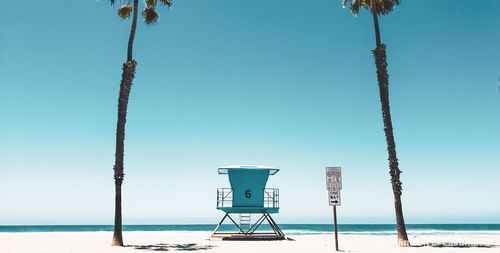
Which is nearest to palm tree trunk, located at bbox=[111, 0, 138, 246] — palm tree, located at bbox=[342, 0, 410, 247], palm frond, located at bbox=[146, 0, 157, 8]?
palm frond, located at bbox=[146, 0, 157, 8]

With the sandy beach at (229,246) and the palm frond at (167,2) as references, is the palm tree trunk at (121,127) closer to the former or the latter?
the sandy beach at (229,246)

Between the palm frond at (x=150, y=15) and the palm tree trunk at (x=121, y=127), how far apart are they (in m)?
1.24

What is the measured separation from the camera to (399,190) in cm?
1686

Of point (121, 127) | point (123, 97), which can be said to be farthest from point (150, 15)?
point (121, 127)

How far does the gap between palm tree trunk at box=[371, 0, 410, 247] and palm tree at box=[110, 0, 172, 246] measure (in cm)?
1036

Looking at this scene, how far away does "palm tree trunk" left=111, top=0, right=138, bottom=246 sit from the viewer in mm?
16839

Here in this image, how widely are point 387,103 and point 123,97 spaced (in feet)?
38.7

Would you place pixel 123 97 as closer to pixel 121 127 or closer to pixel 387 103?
pixel 121 127

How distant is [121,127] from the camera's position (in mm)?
17578

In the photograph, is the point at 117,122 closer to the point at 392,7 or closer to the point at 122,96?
the point at 122,96

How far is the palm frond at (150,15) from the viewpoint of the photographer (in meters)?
20.2

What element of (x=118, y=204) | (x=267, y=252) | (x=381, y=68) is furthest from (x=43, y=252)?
(x=381, y=68)

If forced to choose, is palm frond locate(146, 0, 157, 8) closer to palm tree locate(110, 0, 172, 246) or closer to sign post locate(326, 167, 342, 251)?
palm tree locate(110, 0, 172, 246)

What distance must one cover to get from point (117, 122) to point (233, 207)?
782 centimetres
